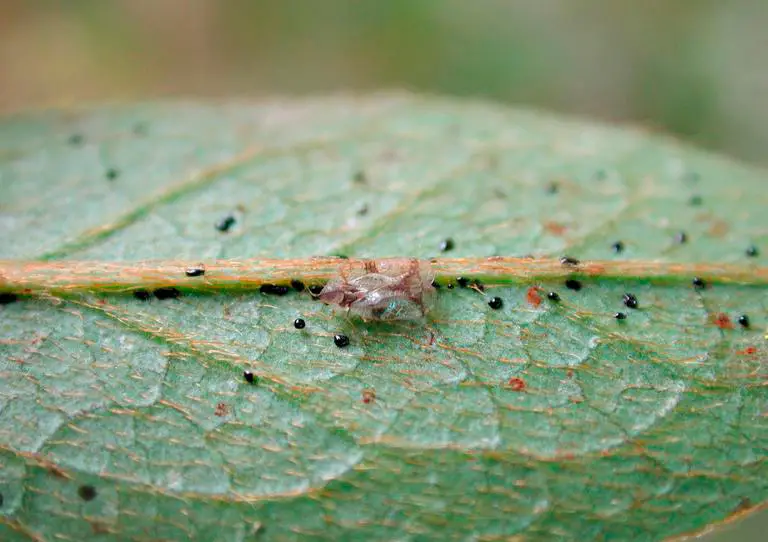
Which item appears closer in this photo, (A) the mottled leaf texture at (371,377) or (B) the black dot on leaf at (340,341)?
(A) the mottled leaf texture at (371,377)

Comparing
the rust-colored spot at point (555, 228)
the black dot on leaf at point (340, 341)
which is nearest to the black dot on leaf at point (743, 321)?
the rust-colored spot at point (555, 228)

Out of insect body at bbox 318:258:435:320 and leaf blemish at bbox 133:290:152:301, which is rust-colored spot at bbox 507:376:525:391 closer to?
insect body at bbox 318:258:435:320

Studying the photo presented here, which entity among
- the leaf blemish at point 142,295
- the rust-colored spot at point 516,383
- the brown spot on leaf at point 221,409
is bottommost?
the brown spot on leaf at point 221,409

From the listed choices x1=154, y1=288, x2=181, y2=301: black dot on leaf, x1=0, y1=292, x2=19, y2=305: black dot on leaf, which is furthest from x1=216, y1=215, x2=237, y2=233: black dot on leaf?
x1=0, y1=292, x2=19, y2=305: black dot on leaf

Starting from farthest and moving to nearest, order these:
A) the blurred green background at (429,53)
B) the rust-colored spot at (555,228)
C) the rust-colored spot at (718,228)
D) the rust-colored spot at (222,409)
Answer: the blurred green background at (429,53) → the rust-colored spot at (718,228) → the rust-colored spot at (555,228) → the rust-colored spot at (222,409)

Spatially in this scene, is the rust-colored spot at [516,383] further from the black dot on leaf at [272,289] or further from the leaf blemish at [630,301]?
the black dot on leaf at [272,289]

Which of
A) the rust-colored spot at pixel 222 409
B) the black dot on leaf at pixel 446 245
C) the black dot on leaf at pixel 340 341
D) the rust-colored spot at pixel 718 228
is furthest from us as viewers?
the rust-colored spot at pixel 718 228
